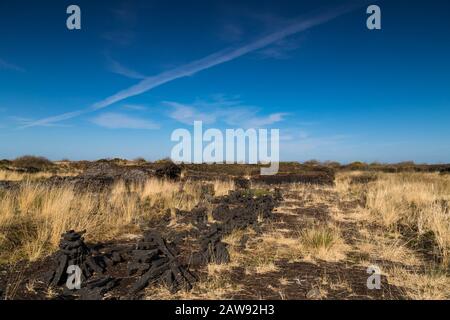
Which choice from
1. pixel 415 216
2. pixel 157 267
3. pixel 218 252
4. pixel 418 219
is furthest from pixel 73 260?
pixel 415 216

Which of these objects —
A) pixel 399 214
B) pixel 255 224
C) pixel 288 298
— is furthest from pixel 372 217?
pixel 288 298

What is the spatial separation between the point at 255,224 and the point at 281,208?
9.79 feet

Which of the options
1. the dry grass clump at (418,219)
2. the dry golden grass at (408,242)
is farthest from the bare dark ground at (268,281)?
the dry grass clump at (418,219)

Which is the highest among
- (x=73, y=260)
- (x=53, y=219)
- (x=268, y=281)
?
(x=53, y=219)

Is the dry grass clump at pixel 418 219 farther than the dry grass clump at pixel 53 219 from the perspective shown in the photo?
Yes

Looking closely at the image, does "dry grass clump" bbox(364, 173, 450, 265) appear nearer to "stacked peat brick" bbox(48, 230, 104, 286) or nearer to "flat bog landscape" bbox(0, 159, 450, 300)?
"flat bog landscape" bbox(0, 159, 450, 300)

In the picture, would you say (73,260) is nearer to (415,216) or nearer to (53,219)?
(53,219)

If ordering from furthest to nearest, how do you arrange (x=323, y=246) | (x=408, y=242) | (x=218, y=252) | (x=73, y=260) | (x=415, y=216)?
(x=415, y=216) → (x=408, y=242) → (x=323, y=246) → (x=218, y=252) → (x=73, y=260)

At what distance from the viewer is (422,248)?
634cm

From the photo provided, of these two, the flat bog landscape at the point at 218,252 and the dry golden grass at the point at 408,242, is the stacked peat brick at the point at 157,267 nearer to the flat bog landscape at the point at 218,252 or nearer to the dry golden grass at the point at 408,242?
the flat bog landscape at the point at 218,252

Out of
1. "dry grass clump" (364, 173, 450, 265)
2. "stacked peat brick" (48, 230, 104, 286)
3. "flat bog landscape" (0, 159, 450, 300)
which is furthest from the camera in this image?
"dry grass clump" (364, 173, 450, 265)

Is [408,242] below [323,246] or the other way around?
below

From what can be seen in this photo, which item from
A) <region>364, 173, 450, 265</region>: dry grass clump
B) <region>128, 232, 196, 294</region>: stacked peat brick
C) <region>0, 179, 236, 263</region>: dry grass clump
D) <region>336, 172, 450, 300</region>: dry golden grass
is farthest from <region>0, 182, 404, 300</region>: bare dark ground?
<region>364, 173, 450, 265</region>: dry grass clump
